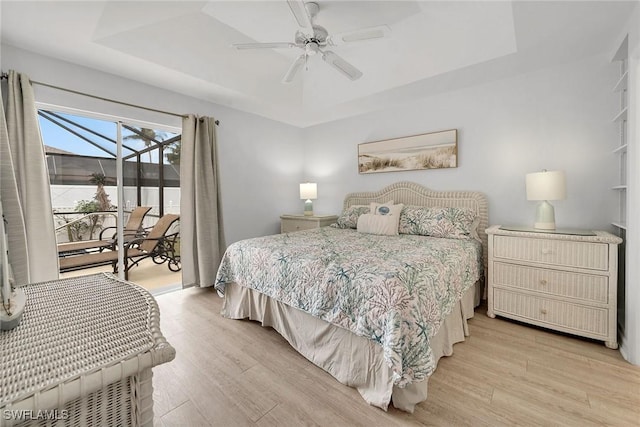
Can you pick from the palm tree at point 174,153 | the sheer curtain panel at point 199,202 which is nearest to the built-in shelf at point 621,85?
the sheer curtain panel at point 199,202

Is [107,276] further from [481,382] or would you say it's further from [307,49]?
[481,382]

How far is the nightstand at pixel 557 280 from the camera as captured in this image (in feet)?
6.83

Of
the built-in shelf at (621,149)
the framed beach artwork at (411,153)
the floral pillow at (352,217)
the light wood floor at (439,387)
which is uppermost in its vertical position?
the framed beach artwork at (411,153)

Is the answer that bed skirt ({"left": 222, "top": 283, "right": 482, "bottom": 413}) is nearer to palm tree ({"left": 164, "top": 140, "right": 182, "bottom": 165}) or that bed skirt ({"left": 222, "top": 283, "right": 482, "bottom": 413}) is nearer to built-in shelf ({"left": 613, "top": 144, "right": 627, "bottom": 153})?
built-in shelf ({"left": 613, "top": 144, "right": 627, "bottom": 153})

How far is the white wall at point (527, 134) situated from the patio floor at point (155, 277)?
10.4 feet

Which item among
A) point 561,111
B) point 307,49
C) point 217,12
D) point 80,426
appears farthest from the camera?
point 561,111

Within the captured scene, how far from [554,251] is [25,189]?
4449 millimetres

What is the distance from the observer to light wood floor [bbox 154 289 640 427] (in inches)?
57.9

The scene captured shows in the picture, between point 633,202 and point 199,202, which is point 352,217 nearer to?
point 199,202

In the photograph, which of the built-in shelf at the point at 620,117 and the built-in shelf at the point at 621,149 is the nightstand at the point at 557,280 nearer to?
the built-in shelf at the point at 621,149

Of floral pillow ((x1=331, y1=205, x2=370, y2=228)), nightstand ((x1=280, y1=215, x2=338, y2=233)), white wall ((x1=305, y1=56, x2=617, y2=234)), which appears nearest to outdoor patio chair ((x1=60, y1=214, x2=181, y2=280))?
nightstand ((x1=280, y1=215, x2=338, y2=233))

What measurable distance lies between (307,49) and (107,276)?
205 centimetres

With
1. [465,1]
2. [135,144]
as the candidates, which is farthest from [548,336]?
[135,144]

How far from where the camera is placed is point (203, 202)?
3.43 meters
